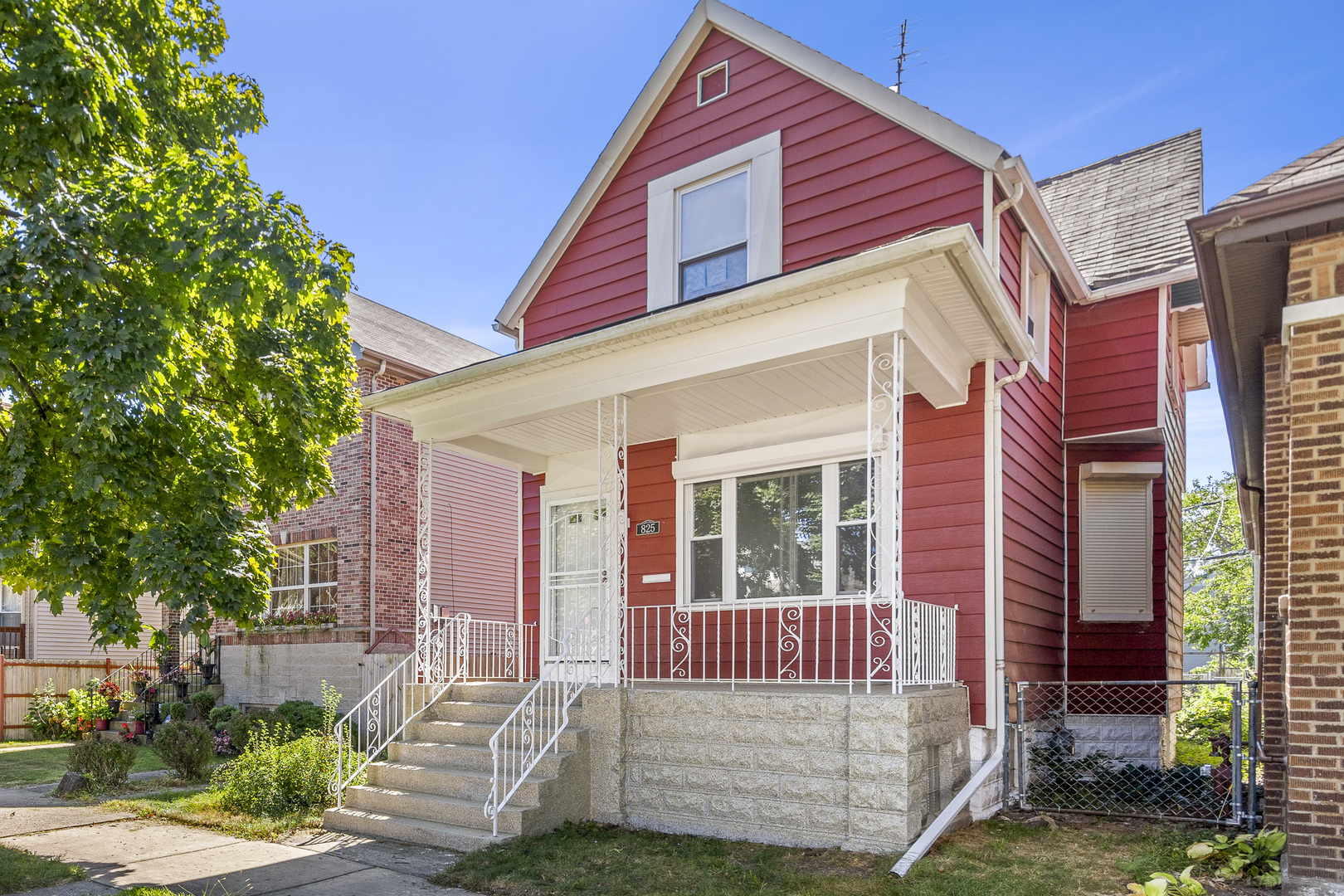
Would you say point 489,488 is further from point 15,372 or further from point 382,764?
point 15,372

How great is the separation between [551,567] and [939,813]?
19.2 feet

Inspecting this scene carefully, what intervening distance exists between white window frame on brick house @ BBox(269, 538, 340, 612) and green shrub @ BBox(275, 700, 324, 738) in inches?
78.0

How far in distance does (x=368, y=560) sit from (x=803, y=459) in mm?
8574

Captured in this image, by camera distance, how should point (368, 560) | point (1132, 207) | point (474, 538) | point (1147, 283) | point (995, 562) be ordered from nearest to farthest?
1. point (995, 562)
2. point (1147, 283)
3. point (1132, 207)
4. point (368, 560)
5. point (474, 538)

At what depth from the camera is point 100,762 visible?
998 cm

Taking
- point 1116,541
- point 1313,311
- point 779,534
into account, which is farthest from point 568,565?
point 1313,311

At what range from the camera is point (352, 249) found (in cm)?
691

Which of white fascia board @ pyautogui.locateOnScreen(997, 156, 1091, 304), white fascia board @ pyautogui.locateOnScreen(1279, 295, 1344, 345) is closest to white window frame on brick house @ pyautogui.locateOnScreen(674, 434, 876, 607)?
white fascia board @ pyautogui.locateOnScreen(997, 156, 1091, 304)

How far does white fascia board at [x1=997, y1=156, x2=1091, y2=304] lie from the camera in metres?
8.41

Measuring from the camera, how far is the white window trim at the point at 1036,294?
31.0 ft

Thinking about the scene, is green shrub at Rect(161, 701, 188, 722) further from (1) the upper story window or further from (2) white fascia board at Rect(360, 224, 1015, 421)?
(1) the upper story window

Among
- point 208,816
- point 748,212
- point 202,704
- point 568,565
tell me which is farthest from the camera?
point 202,704

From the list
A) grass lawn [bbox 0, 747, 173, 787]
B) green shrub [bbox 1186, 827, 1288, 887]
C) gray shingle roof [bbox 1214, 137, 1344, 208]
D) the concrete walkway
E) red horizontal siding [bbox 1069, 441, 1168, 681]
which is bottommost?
grass lawn [bbox 0, 747, 173, 787]

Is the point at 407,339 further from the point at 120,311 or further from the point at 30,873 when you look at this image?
the point at 30,873
